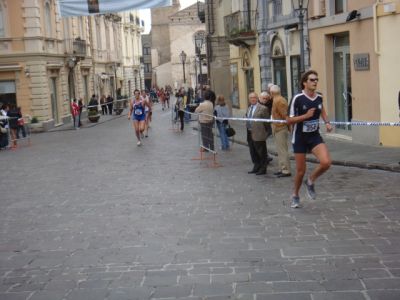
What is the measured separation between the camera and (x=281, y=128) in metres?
12.0

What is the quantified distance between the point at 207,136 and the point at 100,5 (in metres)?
11.0

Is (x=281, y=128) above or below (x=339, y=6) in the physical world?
below

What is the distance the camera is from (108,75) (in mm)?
54188

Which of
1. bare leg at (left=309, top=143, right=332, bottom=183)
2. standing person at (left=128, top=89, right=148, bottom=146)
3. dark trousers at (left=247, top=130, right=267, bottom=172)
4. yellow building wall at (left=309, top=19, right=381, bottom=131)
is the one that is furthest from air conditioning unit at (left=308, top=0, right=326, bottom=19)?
bare leg at (left=309, top=143, right=332, bottom=183)

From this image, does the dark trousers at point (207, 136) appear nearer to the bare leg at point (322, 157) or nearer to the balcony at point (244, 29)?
the bare leg at point (322, 157)

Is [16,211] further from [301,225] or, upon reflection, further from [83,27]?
[83,27]

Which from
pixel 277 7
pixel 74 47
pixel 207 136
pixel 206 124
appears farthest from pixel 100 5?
pixel 74 47

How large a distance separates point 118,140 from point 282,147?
1178cm

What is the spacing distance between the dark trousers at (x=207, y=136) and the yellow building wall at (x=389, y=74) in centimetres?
397

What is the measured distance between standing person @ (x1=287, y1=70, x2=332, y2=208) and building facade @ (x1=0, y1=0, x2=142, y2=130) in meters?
23.6

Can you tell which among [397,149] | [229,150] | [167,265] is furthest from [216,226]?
[229,150]

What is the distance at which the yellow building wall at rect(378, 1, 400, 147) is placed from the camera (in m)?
14.6

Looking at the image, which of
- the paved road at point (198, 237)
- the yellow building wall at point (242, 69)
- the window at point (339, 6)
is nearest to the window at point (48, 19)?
the yellow building wall at point (242, 69)

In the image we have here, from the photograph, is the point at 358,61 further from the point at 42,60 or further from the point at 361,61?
the point at 42,60
